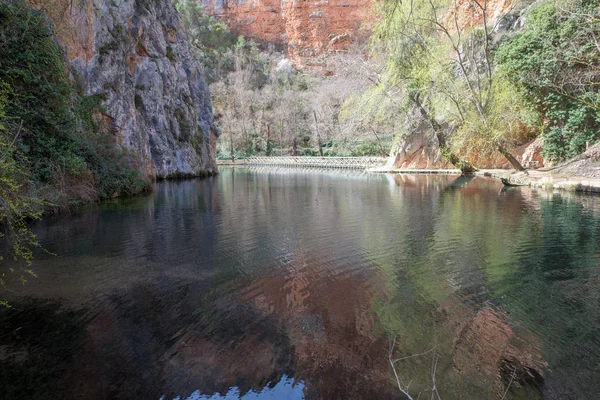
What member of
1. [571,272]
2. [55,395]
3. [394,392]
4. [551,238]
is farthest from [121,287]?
[551,238]

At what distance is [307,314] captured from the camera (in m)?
4.56

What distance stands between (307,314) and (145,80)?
2199 cm

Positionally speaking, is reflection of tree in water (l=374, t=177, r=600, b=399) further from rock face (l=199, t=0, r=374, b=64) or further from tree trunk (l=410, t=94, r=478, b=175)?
rock face (l=199, t=0, r=374, b=64)

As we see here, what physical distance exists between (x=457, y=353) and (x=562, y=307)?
195 centimetres

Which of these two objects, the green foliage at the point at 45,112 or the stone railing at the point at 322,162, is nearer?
the green foliage at the point at 45,112

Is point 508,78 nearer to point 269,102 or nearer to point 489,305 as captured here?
point 489,305

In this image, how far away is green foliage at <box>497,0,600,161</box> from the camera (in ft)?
53.5

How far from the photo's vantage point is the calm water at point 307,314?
334 centimetres

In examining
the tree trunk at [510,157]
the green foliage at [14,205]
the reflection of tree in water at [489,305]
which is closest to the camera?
the reflection of tree in water at [489,305]

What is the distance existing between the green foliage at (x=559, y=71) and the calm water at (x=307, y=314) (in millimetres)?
11102

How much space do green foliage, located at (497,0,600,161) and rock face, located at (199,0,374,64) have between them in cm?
4061

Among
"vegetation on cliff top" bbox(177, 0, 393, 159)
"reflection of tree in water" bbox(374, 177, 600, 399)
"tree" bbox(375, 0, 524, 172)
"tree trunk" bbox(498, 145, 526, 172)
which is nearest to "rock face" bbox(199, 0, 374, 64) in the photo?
"vegetation on cliff top" bbox(177, 0, 393, 159)

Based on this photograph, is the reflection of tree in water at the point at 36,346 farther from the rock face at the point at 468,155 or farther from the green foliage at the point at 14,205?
the rock face at the point at 468,155

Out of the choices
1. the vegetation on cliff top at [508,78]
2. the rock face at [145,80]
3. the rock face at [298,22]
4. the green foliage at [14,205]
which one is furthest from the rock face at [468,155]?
the rock face at [298,22]
